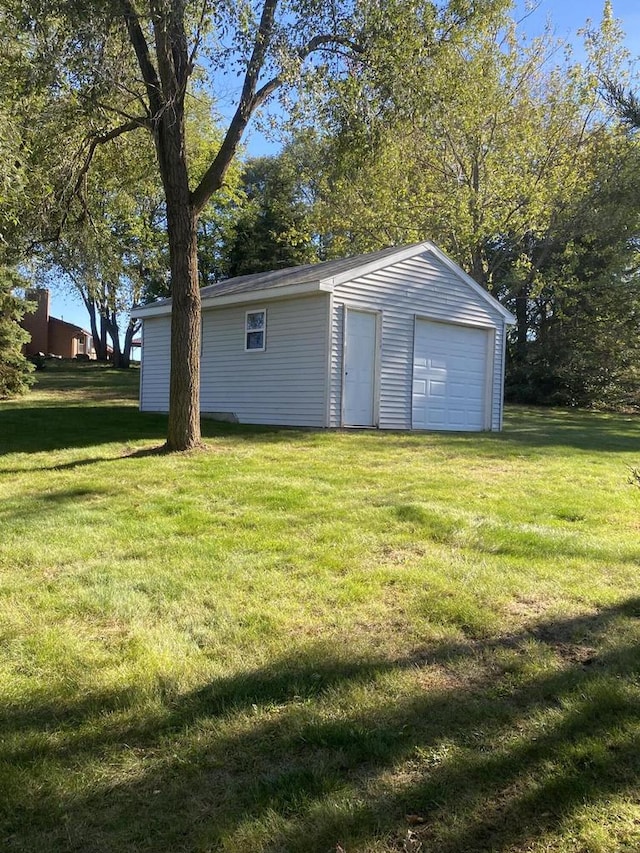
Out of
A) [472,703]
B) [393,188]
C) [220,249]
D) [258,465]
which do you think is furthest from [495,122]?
[472,703]

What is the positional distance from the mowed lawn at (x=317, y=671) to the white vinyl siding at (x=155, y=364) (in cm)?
1002

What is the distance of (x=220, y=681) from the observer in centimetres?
281

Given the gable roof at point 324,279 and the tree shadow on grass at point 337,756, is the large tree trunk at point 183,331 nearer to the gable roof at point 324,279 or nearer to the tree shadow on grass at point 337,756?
the gable roof at point 324,279

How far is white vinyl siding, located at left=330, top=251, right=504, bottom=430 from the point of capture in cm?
1227

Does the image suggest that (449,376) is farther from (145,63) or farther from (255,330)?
(145,63)

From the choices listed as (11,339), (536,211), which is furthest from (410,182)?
(11,339)

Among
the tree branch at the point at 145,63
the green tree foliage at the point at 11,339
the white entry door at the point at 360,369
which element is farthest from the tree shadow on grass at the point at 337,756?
the green tree foliage at the point at 11,339

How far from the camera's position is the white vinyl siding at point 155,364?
53.1 feet

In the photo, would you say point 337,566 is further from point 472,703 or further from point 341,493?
point 341,493

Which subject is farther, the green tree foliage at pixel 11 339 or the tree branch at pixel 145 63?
the green tree foliage at pixel 11 339

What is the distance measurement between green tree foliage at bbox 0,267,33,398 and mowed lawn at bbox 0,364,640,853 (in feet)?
36.7

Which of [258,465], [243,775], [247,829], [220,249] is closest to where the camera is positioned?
[247,829]

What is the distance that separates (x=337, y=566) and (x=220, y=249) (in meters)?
27.9

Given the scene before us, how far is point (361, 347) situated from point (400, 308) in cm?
126
